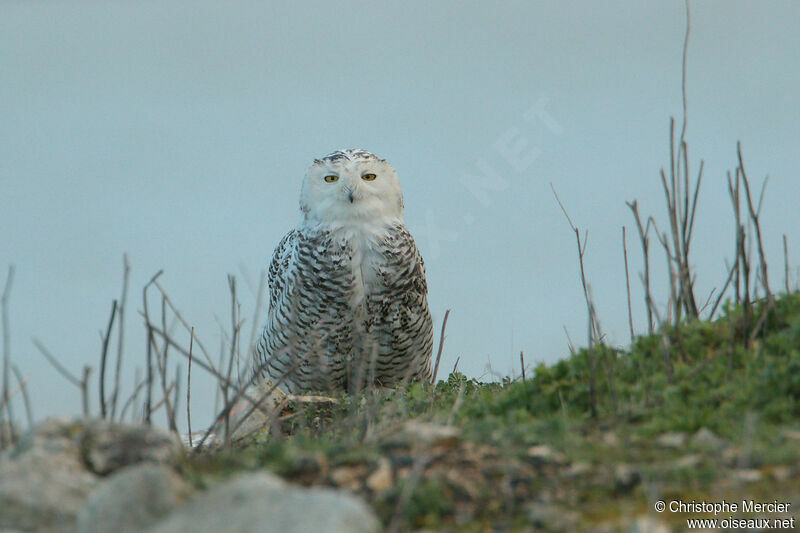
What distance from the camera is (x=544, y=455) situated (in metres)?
2.71

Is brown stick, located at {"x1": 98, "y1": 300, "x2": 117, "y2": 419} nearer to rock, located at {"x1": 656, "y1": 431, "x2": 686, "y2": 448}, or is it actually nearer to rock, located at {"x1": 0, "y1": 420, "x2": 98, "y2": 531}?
rock, located at {"x1": 0, "y1": 420, "x2": 98, "y2": 531}

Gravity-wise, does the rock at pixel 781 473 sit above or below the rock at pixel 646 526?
above

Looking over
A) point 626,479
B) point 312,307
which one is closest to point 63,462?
point 626,479

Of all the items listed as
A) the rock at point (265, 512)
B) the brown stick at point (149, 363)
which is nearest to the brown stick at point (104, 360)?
the brown stick at point (149, 363)

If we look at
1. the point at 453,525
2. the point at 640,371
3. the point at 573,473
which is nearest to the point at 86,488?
the point at 453,525

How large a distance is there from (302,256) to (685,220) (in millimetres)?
3147

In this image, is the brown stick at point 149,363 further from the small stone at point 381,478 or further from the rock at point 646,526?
the rock at point 646,526

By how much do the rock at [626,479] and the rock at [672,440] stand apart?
0.34m

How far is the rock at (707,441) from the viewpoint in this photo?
2777 millimetres

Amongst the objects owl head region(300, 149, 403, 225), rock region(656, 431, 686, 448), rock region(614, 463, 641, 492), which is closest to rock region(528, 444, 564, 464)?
rock region(614, 463, 641, 492)

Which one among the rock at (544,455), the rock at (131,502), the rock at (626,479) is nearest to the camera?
the rock at (131,502)

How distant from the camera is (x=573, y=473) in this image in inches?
103

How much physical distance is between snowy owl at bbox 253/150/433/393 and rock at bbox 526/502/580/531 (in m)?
3.74

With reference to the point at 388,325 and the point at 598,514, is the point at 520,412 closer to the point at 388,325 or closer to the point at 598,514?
the point at 598,514
